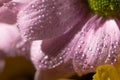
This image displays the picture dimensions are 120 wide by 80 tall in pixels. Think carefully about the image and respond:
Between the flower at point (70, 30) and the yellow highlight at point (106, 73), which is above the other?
the flower at point (70, 30)

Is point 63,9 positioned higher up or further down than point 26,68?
higher up

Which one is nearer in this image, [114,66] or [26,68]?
[114,66]

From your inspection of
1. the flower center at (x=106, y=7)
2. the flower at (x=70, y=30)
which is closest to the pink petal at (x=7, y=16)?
the flower at (x=70, y=30)

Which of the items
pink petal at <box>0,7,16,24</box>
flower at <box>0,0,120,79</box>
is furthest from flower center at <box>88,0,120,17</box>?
pink petal at <box>0,7,16,24</box>

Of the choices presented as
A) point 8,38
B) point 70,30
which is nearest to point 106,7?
point 70,30

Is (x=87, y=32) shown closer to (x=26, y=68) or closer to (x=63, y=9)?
(x=63, y=9)

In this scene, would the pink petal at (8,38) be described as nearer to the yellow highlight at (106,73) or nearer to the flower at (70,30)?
the flower at (70,30)

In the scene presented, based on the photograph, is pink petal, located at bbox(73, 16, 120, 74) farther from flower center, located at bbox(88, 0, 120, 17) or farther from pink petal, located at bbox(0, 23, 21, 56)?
pink petal, located at bbox(0, 23, 21, 56)

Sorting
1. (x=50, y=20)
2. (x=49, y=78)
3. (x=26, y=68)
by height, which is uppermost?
(x=50, y=20)

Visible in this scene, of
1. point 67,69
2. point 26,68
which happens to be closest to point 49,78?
point 67,69
